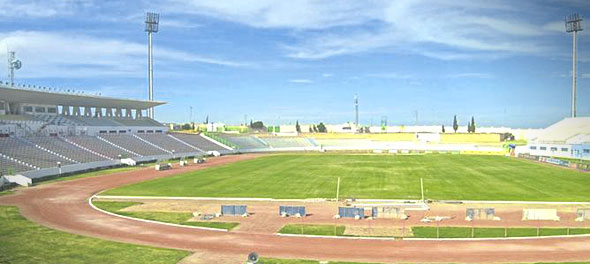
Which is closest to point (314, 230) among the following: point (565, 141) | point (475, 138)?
point (565, 141)

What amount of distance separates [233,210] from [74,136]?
52.3 metres

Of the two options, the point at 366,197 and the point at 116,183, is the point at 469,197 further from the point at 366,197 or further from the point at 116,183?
the point at 116,183

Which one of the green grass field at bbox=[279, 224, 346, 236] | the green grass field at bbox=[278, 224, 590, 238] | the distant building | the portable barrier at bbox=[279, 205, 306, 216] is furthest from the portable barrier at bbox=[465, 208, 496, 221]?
the distant building

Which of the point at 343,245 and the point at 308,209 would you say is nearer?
the point at 343,245

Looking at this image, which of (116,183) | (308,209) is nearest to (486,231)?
(308,209)

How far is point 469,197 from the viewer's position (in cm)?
3962

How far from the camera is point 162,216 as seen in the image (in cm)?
3181

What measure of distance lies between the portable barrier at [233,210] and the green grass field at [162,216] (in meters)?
2.14

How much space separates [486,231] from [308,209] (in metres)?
12.0

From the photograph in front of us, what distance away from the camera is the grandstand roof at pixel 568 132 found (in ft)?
311

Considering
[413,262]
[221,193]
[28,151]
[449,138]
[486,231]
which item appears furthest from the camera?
[449,138]

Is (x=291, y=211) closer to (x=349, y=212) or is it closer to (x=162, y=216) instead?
(x=349, y=212)

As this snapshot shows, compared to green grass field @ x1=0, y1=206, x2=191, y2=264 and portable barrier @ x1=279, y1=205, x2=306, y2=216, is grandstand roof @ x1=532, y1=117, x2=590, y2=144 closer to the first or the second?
portable barrier @ x1=279, y1=205, x2=306, y2=216

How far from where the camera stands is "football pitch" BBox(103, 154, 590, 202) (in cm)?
4147
